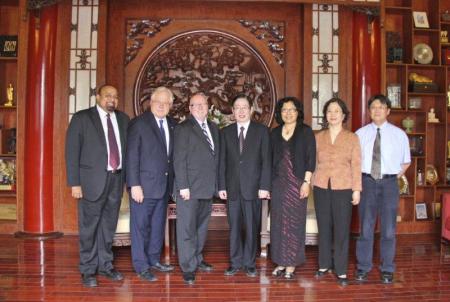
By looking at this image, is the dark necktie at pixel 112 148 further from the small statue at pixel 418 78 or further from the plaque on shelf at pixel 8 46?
the small statue at pixel 418 78

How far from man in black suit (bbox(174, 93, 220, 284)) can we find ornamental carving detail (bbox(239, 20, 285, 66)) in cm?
235

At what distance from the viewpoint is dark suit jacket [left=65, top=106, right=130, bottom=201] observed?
134 inches

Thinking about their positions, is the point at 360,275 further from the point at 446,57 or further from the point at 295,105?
the point at 446,57

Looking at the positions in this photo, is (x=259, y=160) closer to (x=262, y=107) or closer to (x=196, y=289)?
(x=196, y=289)

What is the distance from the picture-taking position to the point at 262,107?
5.77 metres

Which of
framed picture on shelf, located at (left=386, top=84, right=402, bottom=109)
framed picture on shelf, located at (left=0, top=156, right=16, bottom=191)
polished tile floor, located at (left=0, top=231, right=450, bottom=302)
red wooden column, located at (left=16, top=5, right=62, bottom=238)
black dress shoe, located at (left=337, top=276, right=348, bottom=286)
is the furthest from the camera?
framed picture on shelf, located at (left=386, top=84, right=402, bottom=109)

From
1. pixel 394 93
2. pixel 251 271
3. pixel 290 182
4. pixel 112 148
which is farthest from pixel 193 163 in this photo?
pixel 394 93

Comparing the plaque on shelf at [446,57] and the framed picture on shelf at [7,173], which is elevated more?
the plaque on shelf at [446,57]

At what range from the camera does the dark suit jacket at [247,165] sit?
365 cm

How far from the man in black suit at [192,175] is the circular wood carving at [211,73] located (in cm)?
198

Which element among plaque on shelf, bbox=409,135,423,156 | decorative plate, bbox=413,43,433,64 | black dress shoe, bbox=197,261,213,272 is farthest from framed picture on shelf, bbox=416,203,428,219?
Result: black dress shoe, bbox=197,261,213,272

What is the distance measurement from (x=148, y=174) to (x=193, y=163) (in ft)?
1.24

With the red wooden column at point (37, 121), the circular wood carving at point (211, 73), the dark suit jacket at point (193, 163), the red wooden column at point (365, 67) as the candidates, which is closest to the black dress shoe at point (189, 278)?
the dark suit jacket at point (193, 163)

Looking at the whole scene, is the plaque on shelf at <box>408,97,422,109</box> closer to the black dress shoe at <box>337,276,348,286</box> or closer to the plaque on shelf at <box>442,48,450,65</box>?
the plaque on shelf at <box>442,48,450,65</box>
